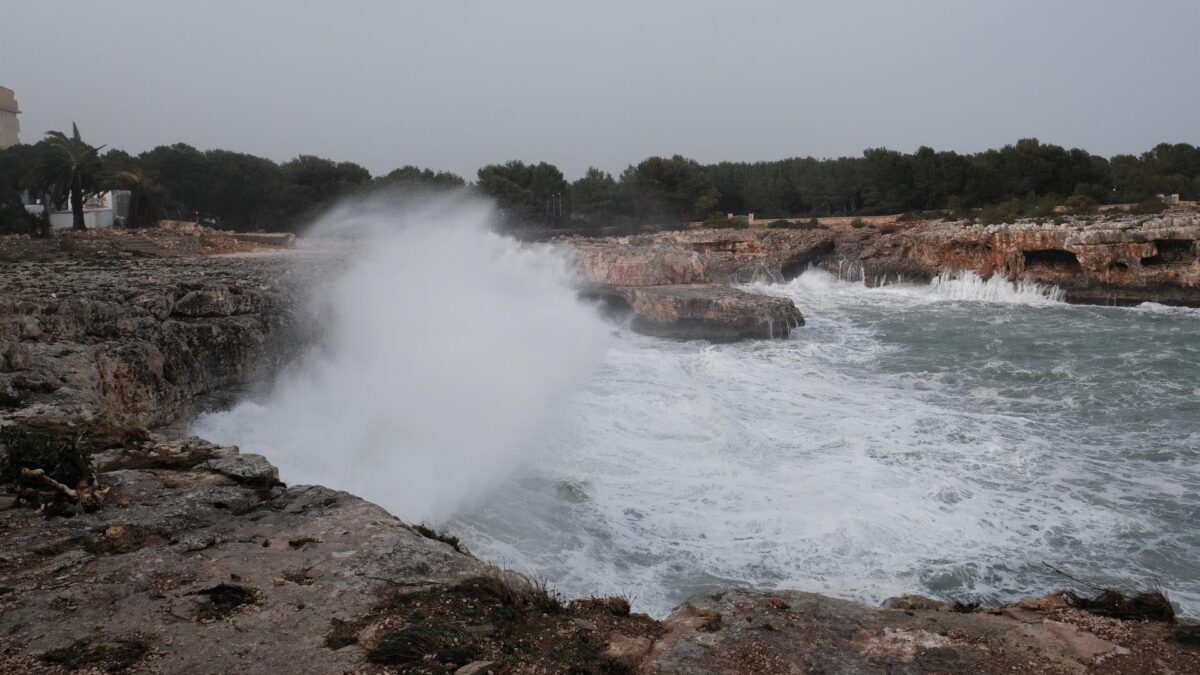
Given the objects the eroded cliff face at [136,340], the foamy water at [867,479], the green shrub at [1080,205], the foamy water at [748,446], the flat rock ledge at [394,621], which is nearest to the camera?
the flat rock ledge at [394,621]

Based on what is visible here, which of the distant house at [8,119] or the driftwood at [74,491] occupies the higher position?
the distant house at [8,119]

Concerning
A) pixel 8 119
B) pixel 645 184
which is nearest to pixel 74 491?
pixel 645 184

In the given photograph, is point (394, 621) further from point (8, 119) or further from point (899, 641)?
point (8, 119)

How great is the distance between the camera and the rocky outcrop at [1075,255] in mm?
25969

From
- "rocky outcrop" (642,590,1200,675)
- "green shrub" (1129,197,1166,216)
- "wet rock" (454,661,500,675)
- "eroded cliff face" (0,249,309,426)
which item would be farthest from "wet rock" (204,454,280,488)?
"green shrub" (1129,197,1166,216)

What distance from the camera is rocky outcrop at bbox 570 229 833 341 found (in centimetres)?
2125

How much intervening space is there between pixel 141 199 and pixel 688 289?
919 inches

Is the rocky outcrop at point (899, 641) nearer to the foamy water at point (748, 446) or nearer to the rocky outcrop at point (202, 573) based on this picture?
the rocky outcrop at point (202, 573)

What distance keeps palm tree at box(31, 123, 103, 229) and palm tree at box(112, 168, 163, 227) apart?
52.2 inches

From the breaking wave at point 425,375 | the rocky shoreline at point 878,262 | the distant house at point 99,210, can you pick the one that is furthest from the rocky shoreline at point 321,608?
the distant house at point 99,210

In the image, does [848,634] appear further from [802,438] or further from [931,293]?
[931,293]

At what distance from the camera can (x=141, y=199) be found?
3000cm

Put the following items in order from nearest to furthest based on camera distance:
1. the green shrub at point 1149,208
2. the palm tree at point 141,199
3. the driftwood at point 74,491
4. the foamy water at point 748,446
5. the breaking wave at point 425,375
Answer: the driftwood at point 74,491 < the foamy water at point 748,446 < the breaking wave at point 425,375 < the palm tree at point 141,199 < the green shrub at point 1149,208

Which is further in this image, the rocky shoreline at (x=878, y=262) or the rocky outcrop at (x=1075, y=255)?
the rocky outcrop at (x=1075, y=255)
